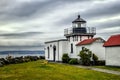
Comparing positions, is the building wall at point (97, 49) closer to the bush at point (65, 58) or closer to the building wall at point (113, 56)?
the building wall at point (113, 56)

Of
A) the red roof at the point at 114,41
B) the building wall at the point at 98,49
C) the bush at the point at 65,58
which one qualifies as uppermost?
the red roof at the point at 114,41

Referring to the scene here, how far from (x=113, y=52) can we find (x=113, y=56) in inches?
21.5

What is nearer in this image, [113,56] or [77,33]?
[113,56]

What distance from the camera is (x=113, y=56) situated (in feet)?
122

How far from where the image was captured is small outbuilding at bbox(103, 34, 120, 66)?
3634 cm

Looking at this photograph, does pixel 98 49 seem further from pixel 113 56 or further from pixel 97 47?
pixel 113 56

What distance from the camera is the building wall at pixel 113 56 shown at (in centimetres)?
3625

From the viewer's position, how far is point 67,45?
174ft

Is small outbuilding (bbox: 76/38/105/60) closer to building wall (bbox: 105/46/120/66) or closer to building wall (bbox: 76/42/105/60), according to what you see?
building wall (bbox: 76/42/105/60)

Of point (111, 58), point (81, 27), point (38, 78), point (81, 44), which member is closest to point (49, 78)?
point (38, 78)

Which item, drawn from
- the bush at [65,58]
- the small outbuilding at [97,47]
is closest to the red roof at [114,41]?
the small outbuilding at [97,47]

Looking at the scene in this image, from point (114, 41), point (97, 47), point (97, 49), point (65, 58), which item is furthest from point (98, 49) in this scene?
point (65, 58)

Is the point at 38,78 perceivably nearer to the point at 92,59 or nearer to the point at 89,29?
the point at 92,59

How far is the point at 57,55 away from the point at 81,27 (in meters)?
8.38
